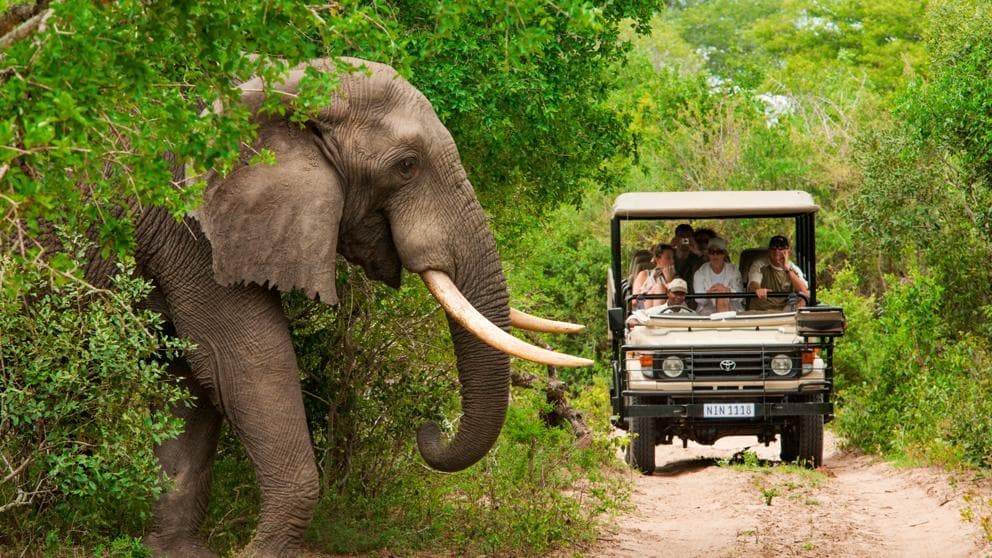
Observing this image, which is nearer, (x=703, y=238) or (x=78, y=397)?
(x=78, y=397)

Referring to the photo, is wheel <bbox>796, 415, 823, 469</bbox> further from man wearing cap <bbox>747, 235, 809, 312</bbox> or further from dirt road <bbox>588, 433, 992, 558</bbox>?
man wearing cap <bbox>747, 235, 809, 312</bbox>

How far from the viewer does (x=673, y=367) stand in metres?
13.5

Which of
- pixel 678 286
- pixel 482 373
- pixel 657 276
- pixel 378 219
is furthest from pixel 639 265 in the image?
pixel 378 219

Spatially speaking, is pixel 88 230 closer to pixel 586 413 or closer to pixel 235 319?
pixel 235 319

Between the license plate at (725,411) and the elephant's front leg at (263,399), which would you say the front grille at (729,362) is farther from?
the elephant's front leg at (263,399)

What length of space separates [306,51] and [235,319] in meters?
1.97

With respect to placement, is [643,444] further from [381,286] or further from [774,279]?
[381,286]

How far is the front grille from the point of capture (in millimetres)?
13312

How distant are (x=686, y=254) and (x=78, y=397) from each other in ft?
25.2

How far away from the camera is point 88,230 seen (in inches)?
322

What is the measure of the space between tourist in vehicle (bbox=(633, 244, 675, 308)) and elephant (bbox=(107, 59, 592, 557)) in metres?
5.63

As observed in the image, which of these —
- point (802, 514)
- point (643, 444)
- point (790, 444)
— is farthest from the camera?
point (790, 444)

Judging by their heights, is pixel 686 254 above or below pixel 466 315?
below

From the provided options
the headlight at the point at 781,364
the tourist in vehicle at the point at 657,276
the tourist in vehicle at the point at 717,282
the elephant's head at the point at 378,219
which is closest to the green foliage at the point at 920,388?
the headlight at the point at 781,364
